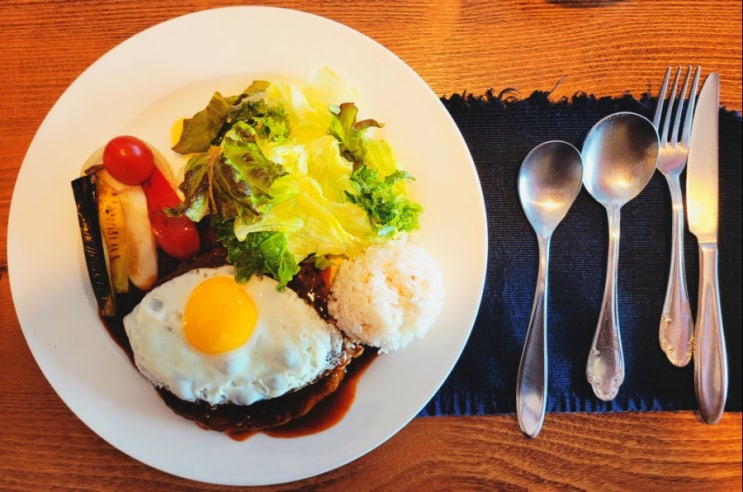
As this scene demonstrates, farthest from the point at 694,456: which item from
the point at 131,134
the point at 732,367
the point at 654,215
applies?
the point at 131,134

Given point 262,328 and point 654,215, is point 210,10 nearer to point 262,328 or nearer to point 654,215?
point 262,328

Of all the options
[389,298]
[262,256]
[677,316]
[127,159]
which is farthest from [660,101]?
[127,159]

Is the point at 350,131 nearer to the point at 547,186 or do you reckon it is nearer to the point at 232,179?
the point at 232,179

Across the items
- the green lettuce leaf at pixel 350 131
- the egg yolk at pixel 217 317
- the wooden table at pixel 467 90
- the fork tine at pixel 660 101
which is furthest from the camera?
the fork tine at pixel 660 101

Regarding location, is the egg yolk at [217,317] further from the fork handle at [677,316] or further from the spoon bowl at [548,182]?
the fork handle at [677,316]

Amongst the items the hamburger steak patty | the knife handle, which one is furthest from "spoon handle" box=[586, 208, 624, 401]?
the hamburger steak patty

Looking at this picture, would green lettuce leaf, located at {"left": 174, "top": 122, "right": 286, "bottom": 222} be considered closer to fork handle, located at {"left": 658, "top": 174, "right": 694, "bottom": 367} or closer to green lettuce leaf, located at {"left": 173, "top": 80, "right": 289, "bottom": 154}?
green lettuce leaf, located at {"left": 173, "top": 80, "right": 289, "bottom": 154}

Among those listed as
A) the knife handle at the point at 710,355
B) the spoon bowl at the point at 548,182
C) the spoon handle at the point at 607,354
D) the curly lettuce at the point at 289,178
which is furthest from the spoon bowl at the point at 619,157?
the curly lettuce at the point at 289,178
